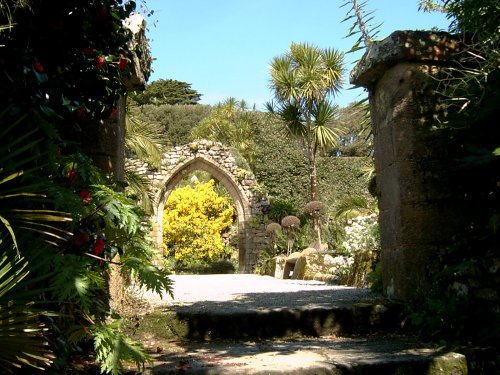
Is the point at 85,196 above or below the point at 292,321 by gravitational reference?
above

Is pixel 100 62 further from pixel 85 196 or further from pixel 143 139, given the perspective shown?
pixel 143 139

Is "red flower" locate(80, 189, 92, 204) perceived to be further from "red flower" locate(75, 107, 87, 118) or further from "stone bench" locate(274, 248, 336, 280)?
"stone bench" locate(274, 248, 336, 280)

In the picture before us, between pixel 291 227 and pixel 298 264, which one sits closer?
pixel 298 264

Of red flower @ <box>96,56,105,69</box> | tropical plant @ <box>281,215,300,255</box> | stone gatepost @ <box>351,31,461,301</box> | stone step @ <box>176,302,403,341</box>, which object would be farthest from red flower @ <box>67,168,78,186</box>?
tropical plant @ <box>281,215,300,255</box>

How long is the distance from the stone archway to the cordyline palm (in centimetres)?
207

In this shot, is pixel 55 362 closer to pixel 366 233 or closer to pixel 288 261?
pixel 366 233

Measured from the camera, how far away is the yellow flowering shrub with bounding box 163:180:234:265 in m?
17.4

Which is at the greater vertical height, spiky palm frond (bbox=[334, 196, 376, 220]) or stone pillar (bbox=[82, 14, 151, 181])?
spiky palm frond (bbox=[334, 196, 376, 220])

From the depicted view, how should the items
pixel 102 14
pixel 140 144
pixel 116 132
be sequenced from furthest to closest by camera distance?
pixel 140 144, pixel 116 132, pixel 102 14

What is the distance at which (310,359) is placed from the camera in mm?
2633

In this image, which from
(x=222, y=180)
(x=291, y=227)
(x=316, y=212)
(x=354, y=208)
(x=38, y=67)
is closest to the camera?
(x=38, y=67)

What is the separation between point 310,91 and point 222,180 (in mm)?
3889

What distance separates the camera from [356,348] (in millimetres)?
2975

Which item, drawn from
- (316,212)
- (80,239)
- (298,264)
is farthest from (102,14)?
(316,212)
